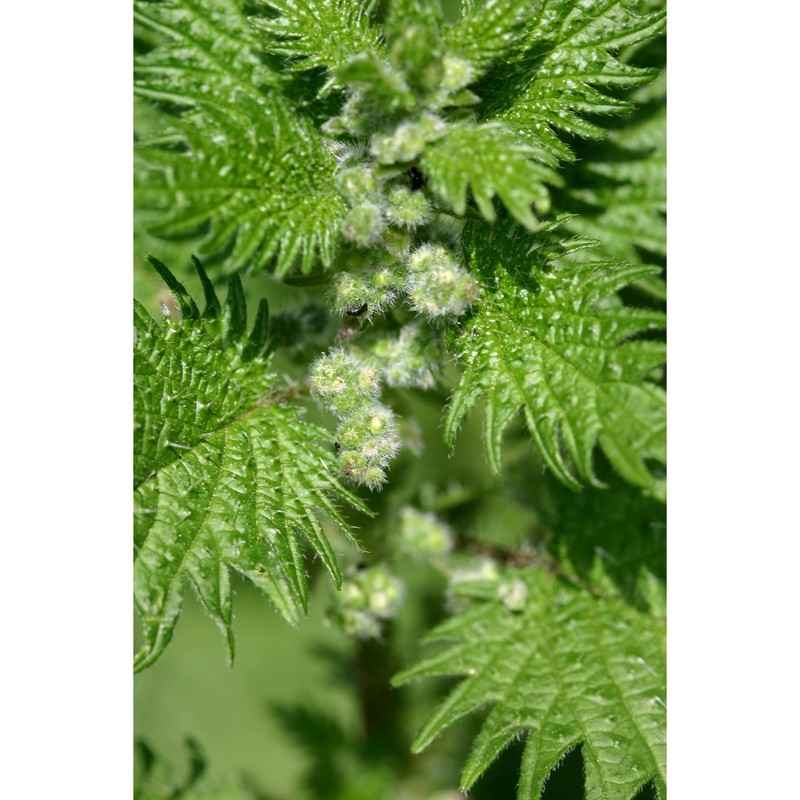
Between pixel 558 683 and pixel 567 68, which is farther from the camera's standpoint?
pixel 558 683

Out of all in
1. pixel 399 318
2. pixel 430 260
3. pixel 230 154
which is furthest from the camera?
pixel 399 318

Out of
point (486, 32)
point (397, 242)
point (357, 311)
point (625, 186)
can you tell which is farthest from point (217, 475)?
point (625, 186)

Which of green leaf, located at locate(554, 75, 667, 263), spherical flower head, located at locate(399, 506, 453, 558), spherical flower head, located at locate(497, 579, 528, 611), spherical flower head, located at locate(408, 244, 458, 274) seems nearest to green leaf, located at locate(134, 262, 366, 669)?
spherical flower head, located at locate(408, 244, 458, 274)

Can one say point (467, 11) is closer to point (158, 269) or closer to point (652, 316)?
point (652, 316)

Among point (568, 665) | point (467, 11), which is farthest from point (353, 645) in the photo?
point (467, 11)

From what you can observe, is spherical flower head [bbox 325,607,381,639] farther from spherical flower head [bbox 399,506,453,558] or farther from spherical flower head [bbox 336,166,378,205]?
spherical flower head [bbox 336,166,378,205]

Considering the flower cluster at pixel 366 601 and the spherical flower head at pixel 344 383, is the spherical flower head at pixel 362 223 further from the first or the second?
the flower cluster at pixel 366 601

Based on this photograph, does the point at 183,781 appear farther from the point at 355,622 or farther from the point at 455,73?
the point at 455,73
